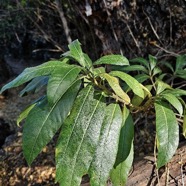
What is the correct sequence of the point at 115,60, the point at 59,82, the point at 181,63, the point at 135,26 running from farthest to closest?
the point at 135,26, the point at 181,63, the point at 115,60, the point at 59,82

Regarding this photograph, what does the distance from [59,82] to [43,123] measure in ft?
0.39

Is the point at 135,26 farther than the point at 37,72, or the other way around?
the point at 135,26

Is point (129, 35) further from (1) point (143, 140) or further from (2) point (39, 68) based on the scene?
(2) point (39, 68)

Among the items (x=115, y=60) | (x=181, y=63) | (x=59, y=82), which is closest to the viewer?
(x=59, y=82)

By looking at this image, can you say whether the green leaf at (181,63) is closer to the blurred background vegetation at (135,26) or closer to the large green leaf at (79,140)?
the blurred background vegetation at (135,26)

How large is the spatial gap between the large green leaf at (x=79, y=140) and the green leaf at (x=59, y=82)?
0.29 feet

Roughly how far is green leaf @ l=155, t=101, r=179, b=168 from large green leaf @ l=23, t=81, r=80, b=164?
0.24 m

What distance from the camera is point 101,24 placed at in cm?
152

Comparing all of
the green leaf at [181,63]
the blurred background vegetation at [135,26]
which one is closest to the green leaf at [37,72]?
the green leaf at [181,63]

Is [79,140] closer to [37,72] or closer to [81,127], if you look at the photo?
[81,127]

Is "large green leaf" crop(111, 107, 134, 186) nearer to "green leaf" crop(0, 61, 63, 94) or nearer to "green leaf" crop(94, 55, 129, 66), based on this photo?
"green leaf" crop(94, 55, 129, 66)

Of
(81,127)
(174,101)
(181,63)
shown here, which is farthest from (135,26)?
(81,127)

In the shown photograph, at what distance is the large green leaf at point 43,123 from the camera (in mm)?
641

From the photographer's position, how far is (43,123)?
2.14 ft
